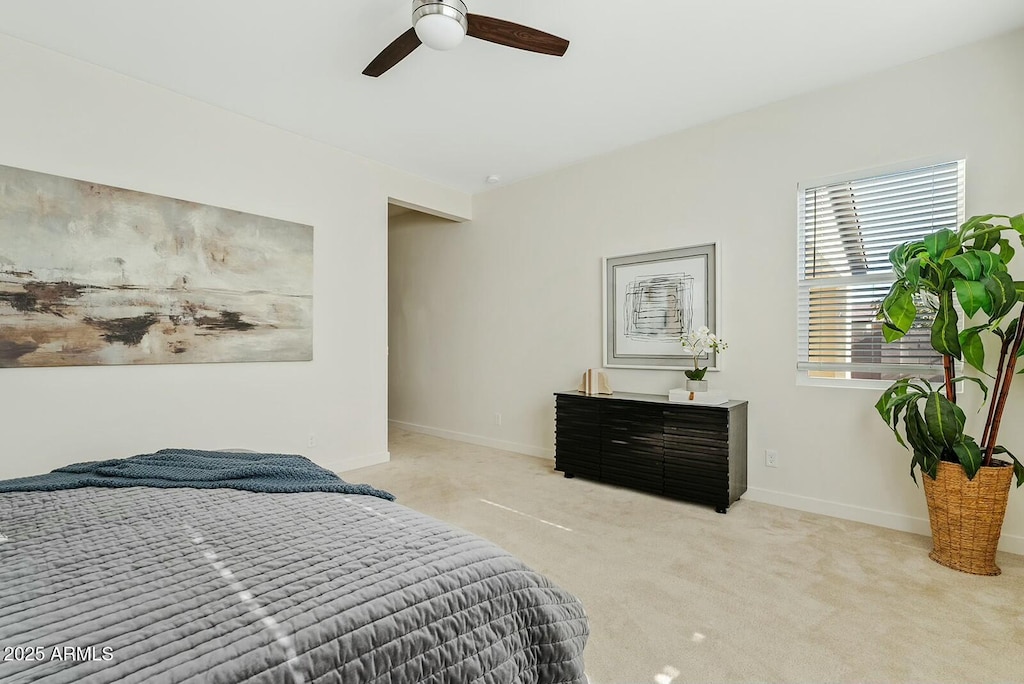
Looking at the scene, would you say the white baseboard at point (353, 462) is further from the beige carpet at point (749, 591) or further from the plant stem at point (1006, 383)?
the plant stem at point (1006, 383)

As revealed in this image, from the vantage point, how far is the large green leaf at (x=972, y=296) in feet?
7.25

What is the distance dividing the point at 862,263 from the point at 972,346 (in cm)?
92

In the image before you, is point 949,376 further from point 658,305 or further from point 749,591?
point 658,305

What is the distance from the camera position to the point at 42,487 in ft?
5.21

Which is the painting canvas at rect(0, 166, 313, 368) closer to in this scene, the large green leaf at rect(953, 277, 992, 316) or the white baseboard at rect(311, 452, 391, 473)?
the white baseboard at rect(311, 452, 391, 473)

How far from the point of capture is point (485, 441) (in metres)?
5.20

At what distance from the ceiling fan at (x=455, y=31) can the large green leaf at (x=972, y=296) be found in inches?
81.7

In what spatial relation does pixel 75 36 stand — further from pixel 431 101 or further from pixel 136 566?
pixel 136 566

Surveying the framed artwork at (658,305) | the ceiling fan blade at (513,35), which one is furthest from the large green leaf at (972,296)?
the ceiling fan blade at (513,35)

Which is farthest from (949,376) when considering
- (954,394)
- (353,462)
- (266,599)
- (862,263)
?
(353,462)

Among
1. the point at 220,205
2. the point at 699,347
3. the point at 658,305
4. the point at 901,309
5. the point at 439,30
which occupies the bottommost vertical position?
the point at 699,347

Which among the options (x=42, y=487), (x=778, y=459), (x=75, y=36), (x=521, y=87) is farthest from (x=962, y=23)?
(x=75, y=36)

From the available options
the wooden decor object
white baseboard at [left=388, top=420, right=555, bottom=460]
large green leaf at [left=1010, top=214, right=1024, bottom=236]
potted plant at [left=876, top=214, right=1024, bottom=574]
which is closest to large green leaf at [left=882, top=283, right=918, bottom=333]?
potted plant at [left=876, top=214, right=1024, bottom=574]

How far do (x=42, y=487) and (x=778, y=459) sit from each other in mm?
3711
